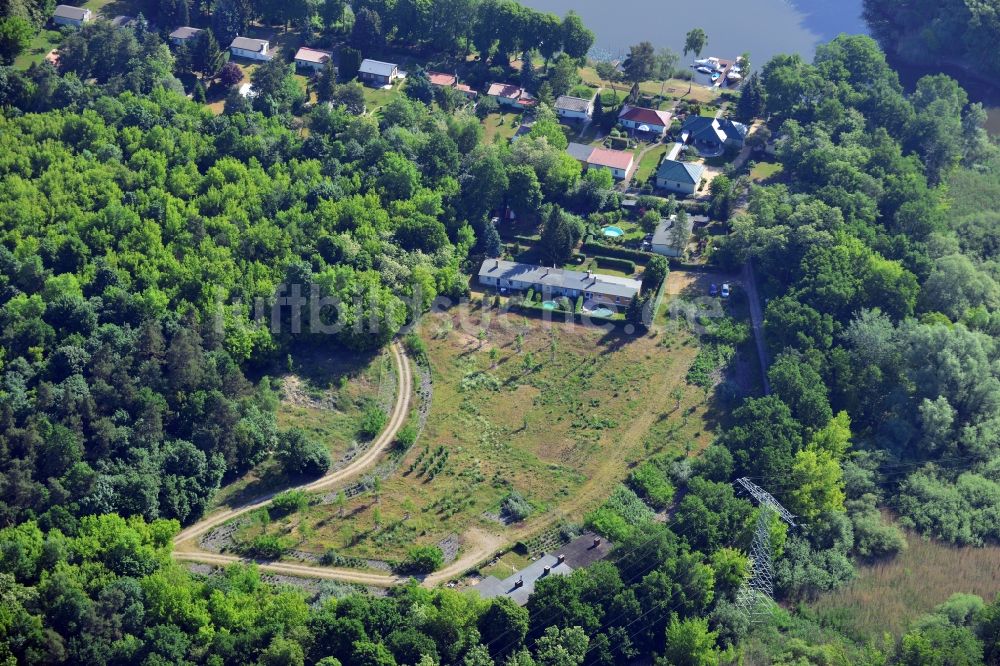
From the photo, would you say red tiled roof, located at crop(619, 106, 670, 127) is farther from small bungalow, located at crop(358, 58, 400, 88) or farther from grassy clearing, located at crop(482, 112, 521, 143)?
small bungalow, located at crop(358, 58, 400, 88)

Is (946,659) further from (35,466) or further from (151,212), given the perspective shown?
(151,212)

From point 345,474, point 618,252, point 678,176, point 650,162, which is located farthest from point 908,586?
point 650,162

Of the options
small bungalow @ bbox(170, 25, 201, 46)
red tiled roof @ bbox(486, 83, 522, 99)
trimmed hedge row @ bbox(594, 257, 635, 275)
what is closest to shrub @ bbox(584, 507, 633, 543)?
trimmed hedge row @ bbox(594, 257, 635, 275)

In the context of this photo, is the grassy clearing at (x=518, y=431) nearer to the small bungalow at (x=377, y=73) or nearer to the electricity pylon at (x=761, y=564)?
the electricity pylon at (x=761, y=564)

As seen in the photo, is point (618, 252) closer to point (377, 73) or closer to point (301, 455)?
point (301, 455)

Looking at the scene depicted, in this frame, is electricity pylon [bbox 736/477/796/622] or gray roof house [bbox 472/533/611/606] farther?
gray roof house [bbox 472/533/611/606]

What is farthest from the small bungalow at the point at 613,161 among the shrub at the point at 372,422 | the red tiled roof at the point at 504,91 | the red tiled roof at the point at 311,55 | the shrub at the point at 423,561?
the shrub at the point at 423,561

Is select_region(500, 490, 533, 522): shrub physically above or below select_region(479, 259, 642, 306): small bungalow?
below
